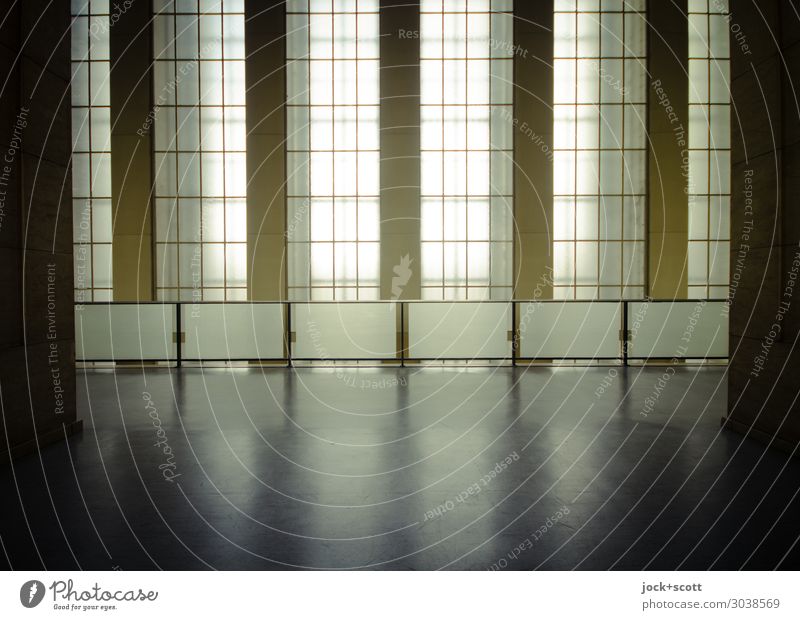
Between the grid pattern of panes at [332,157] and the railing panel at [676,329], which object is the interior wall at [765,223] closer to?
the railing panel at [676,329]

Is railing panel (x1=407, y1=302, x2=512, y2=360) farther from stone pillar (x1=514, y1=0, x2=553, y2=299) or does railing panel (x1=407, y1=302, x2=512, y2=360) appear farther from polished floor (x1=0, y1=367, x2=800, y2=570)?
stone pillar (x1=514, y1=0, x2=553, y2=299)

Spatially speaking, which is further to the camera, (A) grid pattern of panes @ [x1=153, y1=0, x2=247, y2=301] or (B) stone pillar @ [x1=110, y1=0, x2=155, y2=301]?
(A) grid pattern of panes @ [x1=153, y1=0, x2=247, y2=301]

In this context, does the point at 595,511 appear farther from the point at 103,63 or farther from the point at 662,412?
the point at 103,63

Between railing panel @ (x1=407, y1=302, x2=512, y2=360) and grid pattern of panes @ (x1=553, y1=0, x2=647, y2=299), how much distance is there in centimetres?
529

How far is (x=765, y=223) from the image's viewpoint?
252 inches

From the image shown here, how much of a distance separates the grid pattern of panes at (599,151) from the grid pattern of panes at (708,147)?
4.95ft

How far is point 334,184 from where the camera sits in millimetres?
17453

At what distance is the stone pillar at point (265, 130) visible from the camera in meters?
17.0

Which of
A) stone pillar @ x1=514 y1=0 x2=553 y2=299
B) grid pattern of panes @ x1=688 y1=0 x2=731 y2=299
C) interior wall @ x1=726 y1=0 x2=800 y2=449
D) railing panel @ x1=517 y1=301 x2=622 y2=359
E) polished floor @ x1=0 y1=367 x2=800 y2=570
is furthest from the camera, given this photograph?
grid pattern of panes @ x1=688 y1=0 x2=731 y2=299

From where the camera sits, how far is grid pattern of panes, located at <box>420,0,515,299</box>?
17.2 m

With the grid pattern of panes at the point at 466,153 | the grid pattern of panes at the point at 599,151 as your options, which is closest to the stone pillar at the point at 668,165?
the grid pattern of panes at the point at 599,151

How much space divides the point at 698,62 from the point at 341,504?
1816 centimetres

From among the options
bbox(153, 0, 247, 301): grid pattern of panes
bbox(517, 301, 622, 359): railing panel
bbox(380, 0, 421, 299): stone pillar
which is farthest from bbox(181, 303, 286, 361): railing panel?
bbox(517, 301, 622, 359): railing panel

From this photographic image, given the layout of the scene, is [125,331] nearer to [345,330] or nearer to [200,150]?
[345,330]
